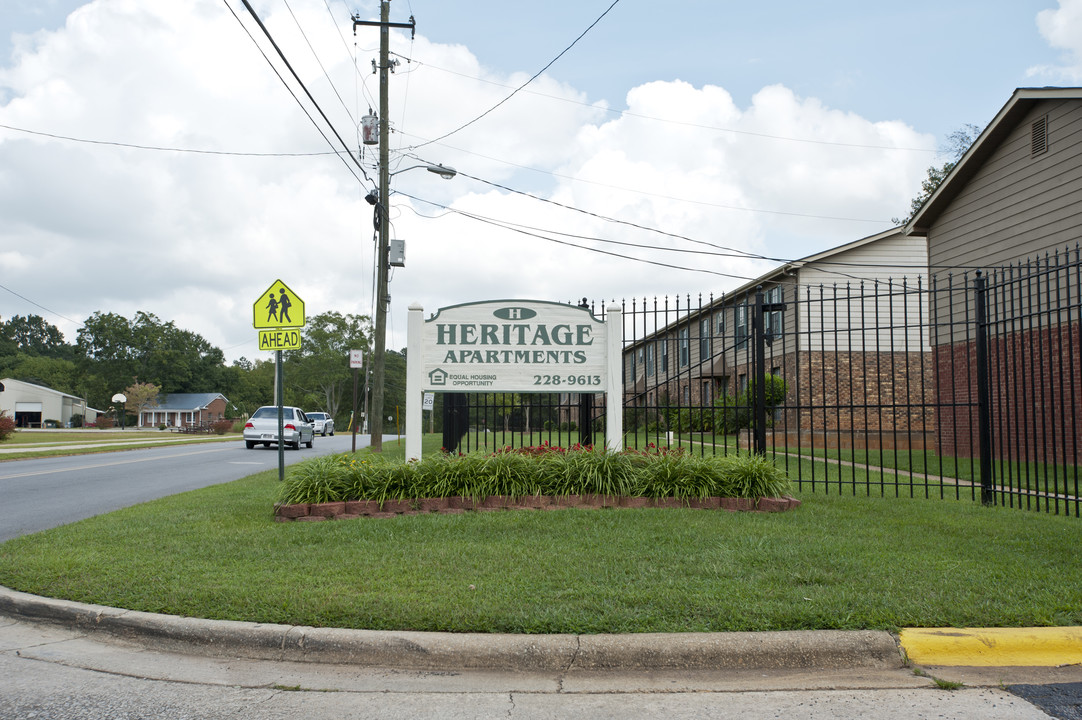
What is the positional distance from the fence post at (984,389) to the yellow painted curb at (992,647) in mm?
4955

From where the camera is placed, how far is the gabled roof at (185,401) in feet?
281

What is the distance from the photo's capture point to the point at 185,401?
87625 mm

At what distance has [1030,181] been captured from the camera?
14.4 m

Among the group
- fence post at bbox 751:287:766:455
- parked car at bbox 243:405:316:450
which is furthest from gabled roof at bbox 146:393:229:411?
fence post at bbox 751:287:766:455

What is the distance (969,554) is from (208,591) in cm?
568

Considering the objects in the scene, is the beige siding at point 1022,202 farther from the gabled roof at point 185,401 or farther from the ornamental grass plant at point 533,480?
the gabled roof at point 185,401

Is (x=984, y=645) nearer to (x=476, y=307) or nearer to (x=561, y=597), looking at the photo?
(x=561, y=597)

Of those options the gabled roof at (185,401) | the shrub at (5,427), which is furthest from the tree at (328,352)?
the shrub at (5,427)

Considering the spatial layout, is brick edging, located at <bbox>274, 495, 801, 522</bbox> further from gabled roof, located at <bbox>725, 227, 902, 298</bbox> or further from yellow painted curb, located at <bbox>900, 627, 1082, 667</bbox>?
gabled roof, located at <bbox>725, 227, 902, 298</bbox>

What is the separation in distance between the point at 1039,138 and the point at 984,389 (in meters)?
8.37

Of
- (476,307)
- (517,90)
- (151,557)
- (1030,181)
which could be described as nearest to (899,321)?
(1030,181)

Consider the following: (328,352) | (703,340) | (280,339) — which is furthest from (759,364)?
(328,352)

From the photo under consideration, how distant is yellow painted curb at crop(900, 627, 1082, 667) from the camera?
4.02 meters

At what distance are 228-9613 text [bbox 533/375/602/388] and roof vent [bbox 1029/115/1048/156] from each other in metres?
10.7
